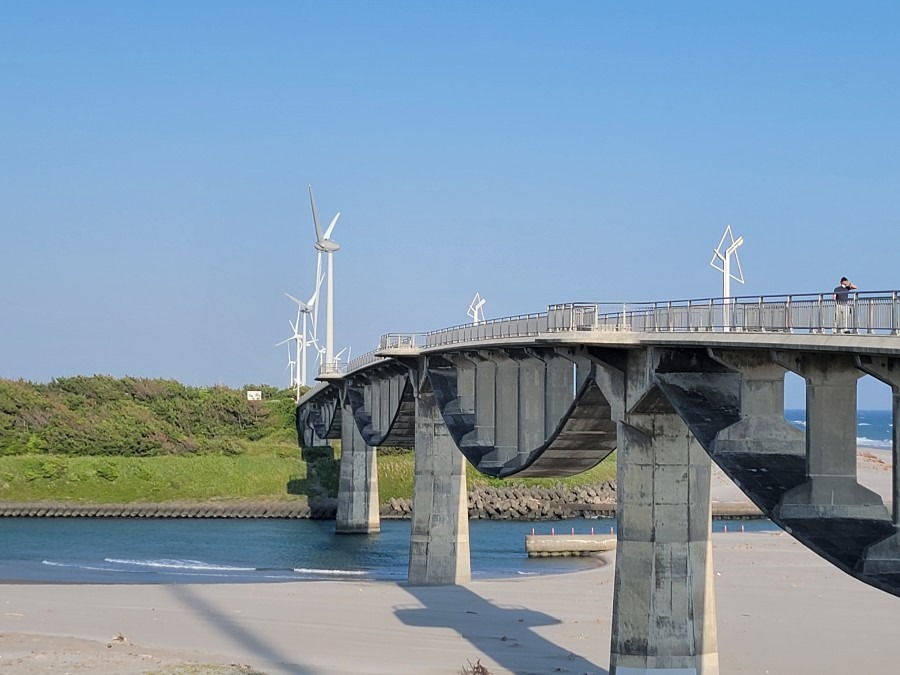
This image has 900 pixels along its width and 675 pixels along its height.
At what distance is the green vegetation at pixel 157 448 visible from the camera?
400 feet

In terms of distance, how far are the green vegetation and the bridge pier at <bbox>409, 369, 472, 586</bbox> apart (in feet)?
176

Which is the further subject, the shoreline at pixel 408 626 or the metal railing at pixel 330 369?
the metal railing at pixel 330 369

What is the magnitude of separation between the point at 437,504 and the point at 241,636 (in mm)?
19668

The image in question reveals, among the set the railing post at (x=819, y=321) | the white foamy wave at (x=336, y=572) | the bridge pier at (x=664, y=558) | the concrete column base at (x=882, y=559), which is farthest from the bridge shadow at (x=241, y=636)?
the concrete column base at (x=882, y=559)

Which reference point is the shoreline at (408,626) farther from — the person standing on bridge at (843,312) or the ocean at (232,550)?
the person standing on bridge at (843,312)

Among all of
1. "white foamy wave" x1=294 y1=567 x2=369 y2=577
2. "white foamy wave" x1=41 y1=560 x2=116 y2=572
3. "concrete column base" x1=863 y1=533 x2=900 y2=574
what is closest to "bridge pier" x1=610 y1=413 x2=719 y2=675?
"concrete column base" x1=863 y1=533 x2=900 y2=574

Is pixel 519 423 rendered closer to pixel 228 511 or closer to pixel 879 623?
pixel 879 623

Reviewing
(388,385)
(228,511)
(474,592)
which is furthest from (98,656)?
(228,511)

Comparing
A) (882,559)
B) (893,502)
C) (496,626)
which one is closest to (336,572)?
(496,626)

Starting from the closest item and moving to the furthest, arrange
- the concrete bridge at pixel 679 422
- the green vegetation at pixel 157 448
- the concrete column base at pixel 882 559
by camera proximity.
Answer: the concrete column base at pixel 882 559
the concrete bridge at pixel 679 422
the green vegetation at pixel 157 448

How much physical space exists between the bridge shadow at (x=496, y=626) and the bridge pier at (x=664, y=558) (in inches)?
183

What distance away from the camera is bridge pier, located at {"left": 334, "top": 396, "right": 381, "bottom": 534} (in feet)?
339

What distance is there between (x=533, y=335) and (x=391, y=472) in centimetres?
8122

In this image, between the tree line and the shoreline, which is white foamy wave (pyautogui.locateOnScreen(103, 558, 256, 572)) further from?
the tree line
